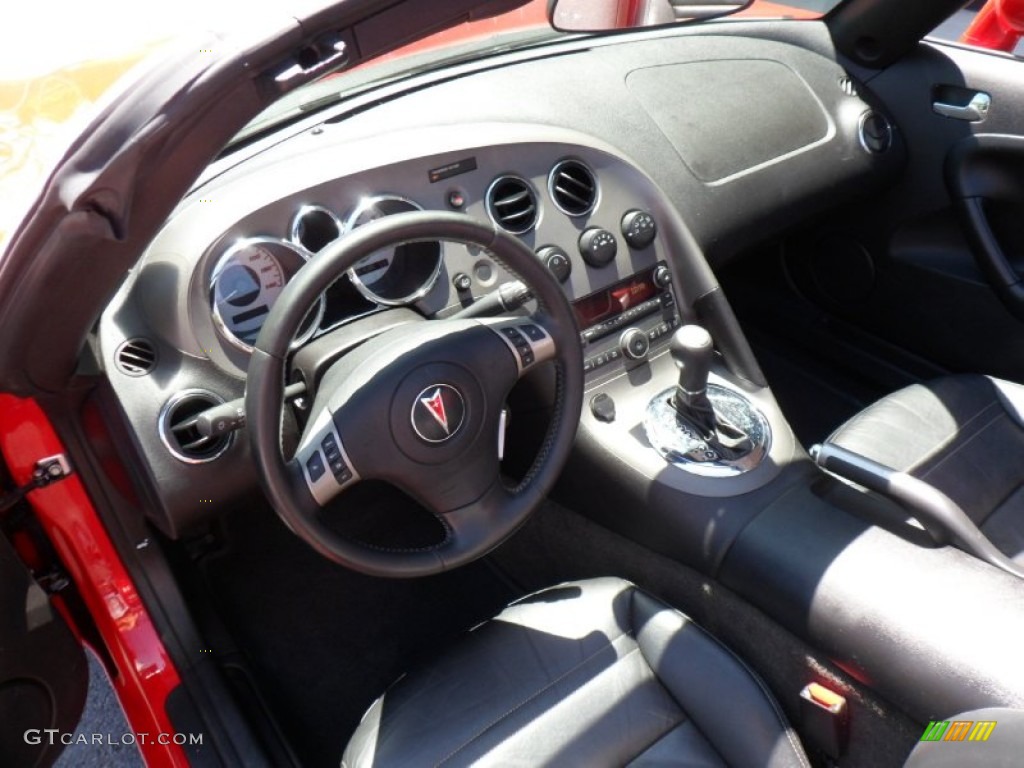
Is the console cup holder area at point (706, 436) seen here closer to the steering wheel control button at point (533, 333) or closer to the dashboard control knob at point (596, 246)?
the dashboard control knob at point (596, 246)

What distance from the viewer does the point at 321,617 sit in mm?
1998

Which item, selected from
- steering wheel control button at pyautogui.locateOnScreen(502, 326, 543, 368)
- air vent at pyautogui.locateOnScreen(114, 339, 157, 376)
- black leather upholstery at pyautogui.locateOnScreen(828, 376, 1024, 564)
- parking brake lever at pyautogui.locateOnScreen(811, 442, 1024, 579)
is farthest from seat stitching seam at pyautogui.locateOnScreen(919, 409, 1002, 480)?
air vent at pyautogui.locateOnScreen(114, 339, 157, 376)

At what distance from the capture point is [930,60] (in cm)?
221

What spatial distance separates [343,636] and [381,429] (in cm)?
96

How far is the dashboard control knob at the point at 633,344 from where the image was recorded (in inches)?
66.4

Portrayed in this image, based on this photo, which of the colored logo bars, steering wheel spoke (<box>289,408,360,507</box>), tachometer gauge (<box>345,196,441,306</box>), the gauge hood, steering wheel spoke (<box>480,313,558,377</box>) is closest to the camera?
the gauge hood

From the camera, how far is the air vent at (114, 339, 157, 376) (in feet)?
4.21

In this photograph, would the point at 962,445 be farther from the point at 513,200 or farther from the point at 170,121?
the point at 170,121

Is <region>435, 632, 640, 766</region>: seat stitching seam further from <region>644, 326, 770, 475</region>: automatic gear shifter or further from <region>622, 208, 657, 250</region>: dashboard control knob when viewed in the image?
<region>622, 208, 657, 250</region>: dashboard control knob

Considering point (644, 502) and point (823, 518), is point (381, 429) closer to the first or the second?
point (644, 502)

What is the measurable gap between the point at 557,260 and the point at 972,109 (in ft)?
3.88

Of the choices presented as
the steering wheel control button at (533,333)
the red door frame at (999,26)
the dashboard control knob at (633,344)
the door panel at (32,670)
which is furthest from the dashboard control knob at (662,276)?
the red door frame at (999,26)

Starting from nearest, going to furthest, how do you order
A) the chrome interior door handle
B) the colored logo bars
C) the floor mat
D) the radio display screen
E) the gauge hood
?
1. the gauge hood
2. the colored logo bars
3. the radio display screen
4. the floor mat
5. the chrome interior door handle

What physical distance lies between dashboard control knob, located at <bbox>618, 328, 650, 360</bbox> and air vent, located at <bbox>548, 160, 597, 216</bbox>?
0.77 ft
